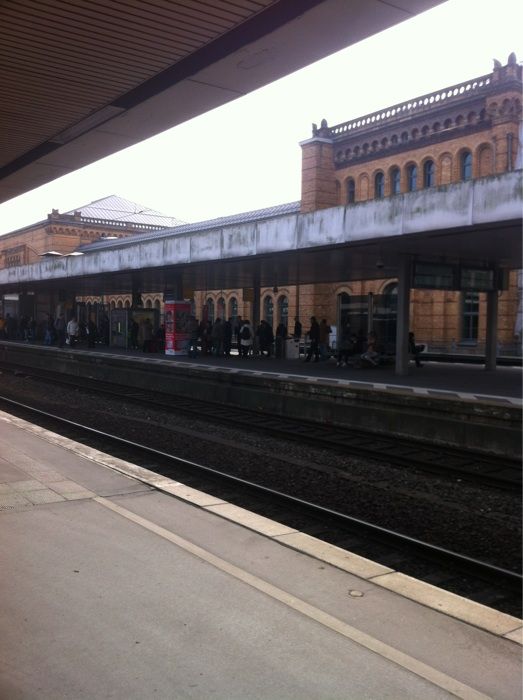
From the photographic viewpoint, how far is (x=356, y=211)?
14.3 m

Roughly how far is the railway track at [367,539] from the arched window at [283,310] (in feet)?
109

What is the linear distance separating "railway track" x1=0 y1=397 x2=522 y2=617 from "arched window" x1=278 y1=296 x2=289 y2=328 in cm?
3314

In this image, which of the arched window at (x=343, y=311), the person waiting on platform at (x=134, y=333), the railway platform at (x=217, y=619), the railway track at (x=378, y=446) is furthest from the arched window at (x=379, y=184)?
the railway platform at (x=217, y=619)

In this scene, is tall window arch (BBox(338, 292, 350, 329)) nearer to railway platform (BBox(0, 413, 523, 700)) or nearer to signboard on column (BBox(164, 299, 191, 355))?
signboard on column (BBox(164, 299, 191, 355))

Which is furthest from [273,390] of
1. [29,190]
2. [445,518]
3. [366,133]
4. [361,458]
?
[366,133]

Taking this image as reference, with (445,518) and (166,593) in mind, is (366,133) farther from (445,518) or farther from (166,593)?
(166,593)

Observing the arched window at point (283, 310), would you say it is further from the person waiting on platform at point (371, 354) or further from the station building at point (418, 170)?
the person waiting on platform at point (371, 354)

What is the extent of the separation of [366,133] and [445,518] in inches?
1304

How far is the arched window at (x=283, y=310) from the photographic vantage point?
137 ft

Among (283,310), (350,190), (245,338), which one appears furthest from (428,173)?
(245,338)

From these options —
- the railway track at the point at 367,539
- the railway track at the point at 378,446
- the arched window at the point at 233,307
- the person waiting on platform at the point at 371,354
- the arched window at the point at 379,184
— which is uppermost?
the arched window at the point at 379,184

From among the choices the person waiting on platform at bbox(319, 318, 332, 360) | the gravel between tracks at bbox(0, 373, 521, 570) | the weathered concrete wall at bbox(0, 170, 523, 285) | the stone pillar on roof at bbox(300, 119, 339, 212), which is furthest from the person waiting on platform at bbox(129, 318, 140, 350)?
the gravel between tracks at bbox(0, 373, 521, 570)

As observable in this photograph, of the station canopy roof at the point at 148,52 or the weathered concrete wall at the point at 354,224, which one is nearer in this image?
the station canopy roof at the point at 148,52

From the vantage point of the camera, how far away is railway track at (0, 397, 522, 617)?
473 centimetres
